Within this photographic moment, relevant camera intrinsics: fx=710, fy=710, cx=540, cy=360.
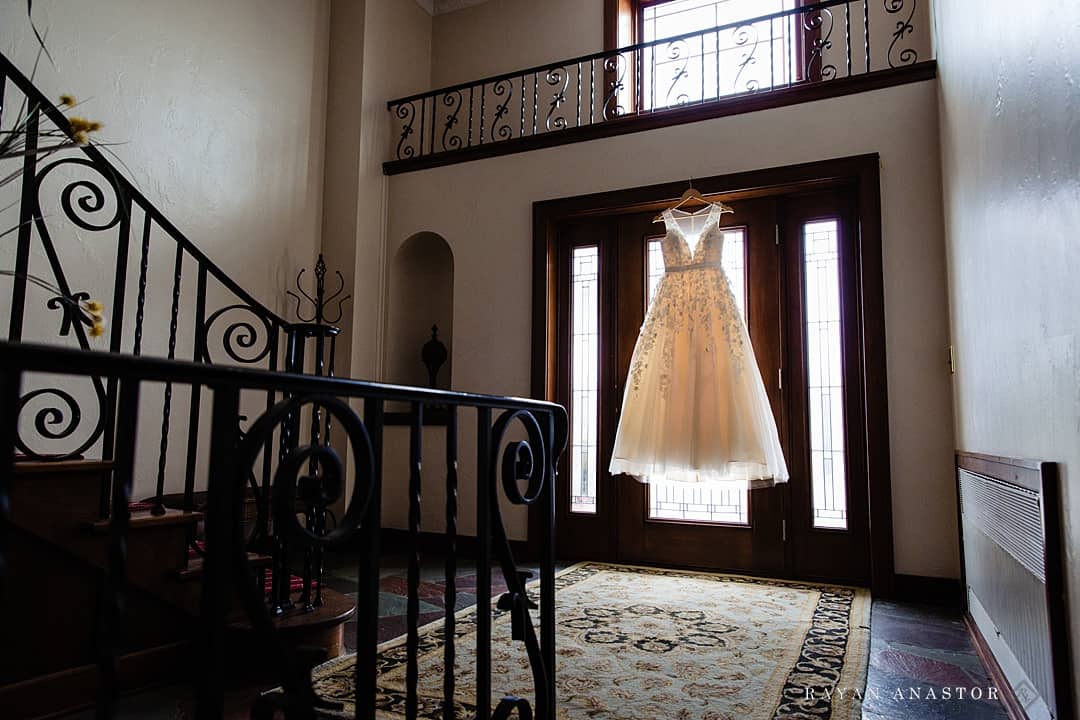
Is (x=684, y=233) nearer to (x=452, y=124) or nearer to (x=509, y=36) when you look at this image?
(x=452, y=124)

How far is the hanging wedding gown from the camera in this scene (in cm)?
345

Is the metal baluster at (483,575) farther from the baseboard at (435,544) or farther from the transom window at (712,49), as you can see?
the transom window at (712,49)

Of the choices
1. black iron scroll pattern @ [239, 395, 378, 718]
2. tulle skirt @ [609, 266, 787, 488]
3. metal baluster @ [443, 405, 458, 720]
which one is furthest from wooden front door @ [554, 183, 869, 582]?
black iron scroll pattern @ [239, 395, 378, 718]

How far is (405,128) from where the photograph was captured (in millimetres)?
5074

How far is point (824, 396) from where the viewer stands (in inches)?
148

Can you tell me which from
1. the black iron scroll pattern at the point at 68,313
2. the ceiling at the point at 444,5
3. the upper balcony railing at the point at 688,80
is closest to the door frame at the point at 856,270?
the upper balcony railing at the point at 688,80

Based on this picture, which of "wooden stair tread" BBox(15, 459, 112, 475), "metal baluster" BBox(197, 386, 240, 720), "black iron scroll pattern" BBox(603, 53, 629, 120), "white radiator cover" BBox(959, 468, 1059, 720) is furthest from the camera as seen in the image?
"black iron scroll pattern" BBox(603, 53, 629, 120)

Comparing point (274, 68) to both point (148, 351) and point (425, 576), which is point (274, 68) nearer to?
point (148, 351)

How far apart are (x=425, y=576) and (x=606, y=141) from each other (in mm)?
2725

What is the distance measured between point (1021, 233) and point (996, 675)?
4.44 feet

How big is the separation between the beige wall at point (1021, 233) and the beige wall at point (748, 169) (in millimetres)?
499

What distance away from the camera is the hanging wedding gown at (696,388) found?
11.3 ft

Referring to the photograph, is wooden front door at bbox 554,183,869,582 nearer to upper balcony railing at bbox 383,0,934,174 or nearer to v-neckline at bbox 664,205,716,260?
v-neckline at bbox 664,205,716,260

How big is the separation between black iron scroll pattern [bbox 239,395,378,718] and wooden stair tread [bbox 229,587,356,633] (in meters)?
1.41
